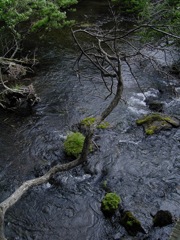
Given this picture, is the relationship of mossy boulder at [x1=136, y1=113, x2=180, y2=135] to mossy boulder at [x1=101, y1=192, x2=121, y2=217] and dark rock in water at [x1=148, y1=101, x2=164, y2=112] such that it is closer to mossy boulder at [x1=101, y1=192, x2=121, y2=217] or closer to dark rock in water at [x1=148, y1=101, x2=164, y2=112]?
A: dark rock in water at [x1=148, y1=101, x2=164, y2=112]

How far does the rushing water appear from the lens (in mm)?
9023

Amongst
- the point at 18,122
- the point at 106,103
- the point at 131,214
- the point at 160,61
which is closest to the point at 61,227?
the point at 131,214

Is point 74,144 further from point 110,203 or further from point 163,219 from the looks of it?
point 163,219

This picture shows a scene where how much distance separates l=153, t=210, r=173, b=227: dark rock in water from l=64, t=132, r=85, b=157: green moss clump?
4.06m

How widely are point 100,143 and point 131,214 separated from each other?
433 centimetres

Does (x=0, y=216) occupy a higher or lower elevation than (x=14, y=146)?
higher

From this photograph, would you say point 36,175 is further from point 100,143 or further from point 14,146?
point 100,143

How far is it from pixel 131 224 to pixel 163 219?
0.95 metres

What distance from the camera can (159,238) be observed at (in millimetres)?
8359

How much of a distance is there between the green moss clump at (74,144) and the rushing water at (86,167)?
19.2 inches

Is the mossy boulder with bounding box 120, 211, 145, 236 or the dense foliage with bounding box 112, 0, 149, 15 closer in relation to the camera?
the mossy boulder with bounding box 120, 211, 145, 236

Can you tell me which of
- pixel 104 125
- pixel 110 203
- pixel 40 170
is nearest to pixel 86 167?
pixel 40 170

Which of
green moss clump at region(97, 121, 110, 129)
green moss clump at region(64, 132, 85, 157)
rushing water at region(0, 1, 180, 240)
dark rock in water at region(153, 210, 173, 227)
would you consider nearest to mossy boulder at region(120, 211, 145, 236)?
rushing water at region(0, 1, 180, 240)

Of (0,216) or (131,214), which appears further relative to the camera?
(131,214)
